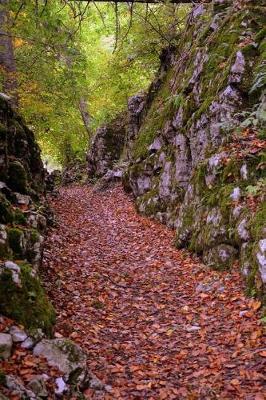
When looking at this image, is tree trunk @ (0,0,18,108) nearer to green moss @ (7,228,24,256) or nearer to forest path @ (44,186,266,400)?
forest path @ (44,186,266,400)

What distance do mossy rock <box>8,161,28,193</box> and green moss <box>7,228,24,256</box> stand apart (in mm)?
2365

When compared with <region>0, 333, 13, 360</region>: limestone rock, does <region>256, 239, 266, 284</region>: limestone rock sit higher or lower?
higher

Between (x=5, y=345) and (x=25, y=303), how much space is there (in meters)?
0.68

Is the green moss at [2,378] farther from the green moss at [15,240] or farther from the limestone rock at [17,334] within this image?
the green moss at [15,240]

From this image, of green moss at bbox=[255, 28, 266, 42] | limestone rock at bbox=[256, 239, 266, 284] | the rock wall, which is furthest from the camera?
green moss at bbox=[255, 28, 266, 42]

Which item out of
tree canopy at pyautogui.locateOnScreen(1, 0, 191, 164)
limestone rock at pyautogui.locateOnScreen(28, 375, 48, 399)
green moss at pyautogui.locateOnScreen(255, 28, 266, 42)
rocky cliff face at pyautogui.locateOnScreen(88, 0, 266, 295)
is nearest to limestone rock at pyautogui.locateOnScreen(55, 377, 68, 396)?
limestone rock at pyautogui.locateOnScreen(28, 375, 48, 399)

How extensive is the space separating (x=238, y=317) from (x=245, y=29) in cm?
699

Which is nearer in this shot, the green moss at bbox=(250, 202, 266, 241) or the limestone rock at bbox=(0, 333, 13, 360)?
the limestone rock at bbox=(0, 333, 13, 360)

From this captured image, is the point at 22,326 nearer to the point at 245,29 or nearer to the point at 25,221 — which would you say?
the point at 25,221

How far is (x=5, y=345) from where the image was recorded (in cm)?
377

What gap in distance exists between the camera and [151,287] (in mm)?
6816

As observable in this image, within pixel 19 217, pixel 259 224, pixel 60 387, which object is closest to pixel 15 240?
pixel 19 217

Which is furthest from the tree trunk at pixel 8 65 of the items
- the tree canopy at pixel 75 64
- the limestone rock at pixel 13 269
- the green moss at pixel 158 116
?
the limestone rock at pixel 13 269

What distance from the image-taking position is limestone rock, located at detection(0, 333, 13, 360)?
3.71 m
